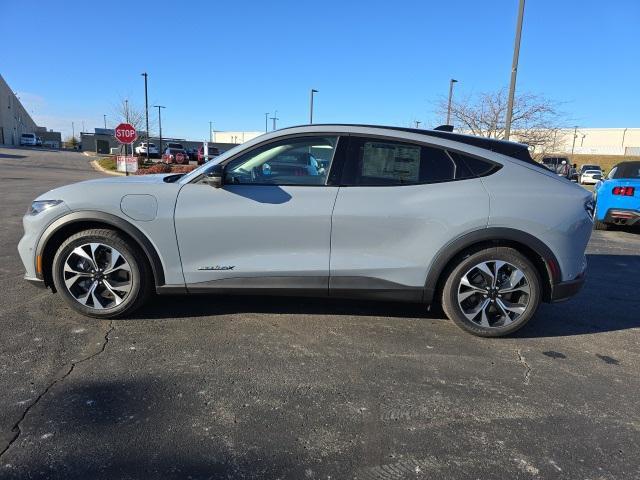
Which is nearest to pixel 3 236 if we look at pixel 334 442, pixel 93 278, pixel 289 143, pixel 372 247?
pixel 93 278

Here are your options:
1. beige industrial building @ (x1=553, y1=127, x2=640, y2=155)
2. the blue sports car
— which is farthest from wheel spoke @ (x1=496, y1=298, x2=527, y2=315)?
beige industrial building @ (x1=553, y1=127, x2=640, y2=155)

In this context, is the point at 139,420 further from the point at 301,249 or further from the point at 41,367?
the point at 301,249

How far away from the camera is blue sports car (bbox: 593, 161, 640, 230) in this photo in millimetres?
9164

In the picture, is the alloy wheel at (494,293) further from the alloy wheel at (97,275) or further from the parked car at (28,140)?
the parked car at (28,140)

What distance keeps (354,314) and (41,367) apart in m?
2.55

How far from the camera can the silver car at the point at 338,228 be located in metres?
3.81

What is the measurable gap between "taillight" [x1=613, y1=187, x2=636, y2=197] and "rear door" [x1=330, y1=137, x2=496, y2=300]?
701 centimetres

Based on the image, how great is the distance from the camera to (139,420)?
2.68 metres

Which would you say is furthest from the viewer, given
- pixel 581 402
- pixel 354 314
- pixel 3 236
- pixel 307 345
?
pixel 3 236

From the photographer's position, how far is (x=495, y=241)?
12.9 feet

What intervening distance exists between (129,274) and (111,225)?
1.42ft

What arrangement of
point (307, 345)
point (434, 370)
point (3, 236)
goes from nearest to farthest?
point (434, 370)
point (307, 345)
point (3, 236)

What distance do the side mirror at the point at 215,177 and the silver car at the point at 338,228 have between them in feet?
0.04

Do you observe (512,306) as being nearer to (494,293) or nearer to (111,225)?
(494,293)
